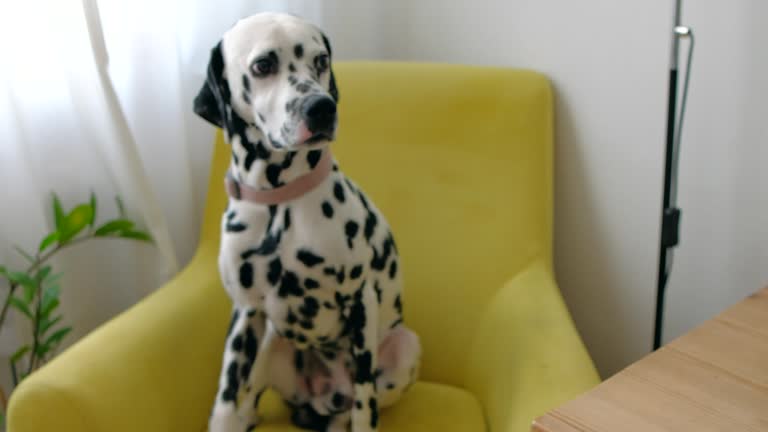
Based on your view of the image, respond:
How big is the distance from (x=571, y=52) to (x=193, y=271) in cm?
83

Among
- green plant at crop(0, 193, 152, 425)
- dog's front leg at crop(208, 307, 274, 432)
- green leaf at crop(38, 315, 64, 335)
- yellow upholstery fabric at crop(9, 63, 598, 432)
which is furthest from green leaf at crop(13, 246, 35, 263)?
dog's front leg at crop(208, 307, 274, 432)

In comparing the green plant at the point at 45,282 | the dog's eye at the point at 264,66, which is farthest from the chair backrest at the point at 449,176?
the dog's eye at the point at 264,66

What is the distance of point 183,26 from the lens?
1674mm

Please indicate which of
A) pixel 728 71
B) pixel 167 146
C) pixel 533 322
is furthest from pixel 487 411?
pixel 167 146

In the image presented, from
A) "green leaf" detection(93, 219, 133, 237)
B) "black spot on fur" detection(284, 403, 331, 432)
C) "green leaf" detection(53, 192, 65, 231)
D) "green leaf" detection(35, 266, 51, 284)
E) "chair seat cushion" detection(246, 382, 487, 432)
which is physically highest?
"green leaf" detection(53, 192, 65, 231)

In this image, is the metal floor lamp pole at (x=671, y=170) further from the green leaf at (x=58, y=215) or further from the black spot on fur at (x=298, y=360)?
the green leaf at (x=58, y=215)

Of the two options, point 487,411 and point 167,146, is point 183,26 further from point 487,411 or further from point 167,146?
point 487,411

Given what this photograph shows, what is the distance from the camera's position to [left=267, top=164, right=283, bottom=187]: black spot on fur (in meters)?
1.17

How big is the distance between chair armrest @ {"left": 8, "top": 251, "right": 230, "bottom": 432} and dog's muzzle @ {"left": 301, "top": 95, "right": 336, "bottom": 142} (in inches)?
19.6

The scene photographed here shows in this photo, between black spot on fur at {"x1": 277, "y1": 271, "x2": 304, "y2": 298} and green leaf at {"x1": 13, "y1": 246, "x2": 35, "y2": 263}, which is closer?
black spot on fur at {"x1": 277, "y1": 271, "x2": 304, "y2": 298}

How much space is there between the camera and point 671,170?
4.14 ft

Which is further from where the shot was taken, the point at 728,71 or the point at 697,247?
the point at 697,247

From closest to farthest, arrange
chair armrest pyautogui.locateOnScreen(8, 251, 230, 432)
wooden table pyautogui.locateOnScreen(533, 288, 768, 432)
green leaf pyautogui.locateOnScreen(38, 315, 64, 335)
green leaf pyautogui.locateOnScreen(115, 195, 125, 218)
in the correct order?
wooden table pyautogui.locateOnScreen(533, 288, 768, 432) → chair armrest pyautogui.locateOnScreen(8, 251, 230, 432) → green leaf pyautogui.locateOnScreen(38, 315, 64, 335) → green leaf pyautogui.locateOnScreen(115, 195, 125, 218)

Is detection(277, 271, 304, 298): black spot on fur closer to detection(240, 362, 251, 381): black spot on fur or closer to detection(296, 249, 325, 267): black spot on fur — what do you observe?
detection(296, 249, 325, 267): black spot on fur
